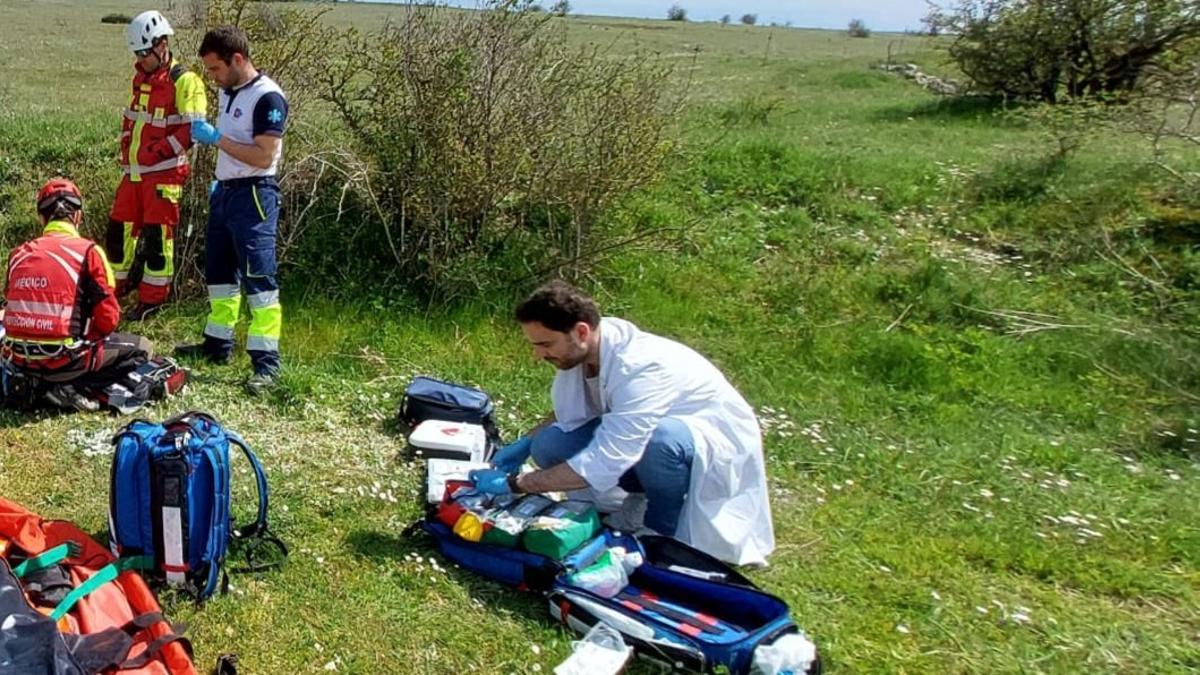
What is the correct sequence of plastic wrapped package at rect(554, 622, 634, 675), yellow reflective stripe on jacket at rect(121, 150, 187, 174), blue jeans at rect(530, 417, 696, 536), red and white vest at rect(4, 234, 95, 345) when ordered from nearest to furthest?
plastic wrapped package at rect(554, 622, 634, 675) < blue jeans at rect(530, 417, 696, 536) < red and white vest at rect(4, 234, 95, 345) < yellow reflective stripe on jacket at rect(121, 150, 187, 174)

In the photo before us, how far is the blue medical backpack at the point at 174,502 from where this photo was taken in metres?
3.50

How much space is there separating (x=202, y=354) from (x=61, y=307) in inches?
47.7

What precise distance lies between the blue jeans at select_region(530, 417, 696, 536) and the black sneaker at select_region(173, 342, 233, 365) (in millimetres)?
2591

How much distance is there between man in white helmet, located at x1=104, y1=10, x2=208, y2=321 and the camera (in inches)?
240

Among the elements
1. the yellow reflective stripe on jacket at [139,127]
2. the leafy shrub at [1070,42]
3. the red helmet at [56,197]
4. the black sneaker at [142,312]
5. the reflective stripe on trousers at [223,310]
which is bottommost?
the black sneaker at [142,312]

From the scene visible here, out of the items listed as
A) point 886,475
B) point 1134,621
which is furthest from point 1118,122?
point 1134,621

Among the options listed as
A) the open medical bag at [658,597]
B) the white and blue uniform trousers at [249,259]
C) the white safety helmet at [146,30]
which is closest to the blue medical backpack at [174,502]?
the open medical bag at [658,597]

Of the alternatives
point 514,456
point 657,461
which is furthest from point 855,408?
point 514,456

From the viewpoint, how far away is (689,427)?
4055mm

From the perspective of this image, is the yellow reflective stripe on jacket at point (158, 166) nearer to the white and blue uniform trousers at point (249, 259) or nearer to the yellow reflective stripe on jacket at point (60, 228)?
the white and blue uniform trousers at point (249, 259)

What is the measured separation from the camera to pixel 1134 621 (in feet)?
13.5

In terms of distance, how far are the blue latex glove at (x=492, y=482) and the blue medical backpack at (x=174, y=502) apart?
1022 millimetres

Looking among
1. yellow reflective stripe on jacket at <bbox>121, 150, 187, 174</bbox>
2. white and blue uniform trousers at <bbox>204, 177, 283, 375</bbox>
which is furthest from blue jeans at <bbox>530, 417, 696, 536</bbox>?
yellow reflective stripe on jacket at <bbox>121, 150, 187, 174</bbox>

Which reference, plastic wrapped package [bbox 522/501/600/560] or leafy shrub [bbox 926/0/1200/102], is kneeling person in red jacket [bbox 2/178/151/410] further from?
leafy shrub [bbox 926/0/1200/102]
